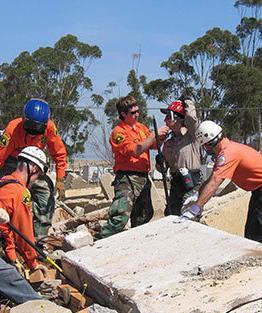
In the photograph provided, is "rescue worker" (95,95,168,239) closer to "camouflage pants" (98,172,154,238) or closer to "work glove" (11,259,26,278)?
"camouflage pants" (98,172,154,238)

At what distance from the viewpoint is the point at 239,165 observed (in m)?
5.47

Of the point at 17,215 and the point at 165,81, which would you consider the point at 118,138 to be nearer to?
the point at 17,215

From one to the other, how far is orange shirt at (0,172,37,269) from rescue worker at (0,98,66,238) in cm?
162

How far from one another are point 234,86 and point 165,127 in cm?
2510

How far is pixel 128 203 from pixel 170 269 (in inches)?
84.4

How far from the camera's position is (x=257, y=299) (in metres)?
3.73

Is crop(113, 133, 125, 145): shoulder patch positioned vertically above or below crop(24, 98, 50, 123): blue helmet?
below

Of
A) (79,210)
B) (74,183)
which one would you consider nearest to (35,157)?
(79,210)

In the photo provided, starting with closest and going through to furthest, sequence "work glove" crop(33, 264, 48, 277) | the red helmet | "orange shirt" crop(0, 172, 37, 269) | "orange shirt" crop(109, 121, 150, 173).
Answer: "orange shirt" crop(0, 172, 37, 269)
"work glove" crop(33, 264, 48, 277)
the red helmet
"orange shirt" crop(109, 121, 150, 173)

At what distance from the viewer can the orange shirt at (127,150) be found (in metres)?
6.55

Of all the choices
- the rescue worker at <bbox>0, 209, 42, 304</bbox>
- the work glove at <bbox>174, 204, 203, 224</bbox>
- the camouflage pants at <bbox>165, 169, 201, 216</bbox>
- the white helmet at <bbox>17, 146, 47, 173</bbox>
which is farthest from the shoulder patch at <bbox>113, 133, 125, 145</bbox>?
the rescue worker at <bbox>0, 209, 42, 304</bbox>

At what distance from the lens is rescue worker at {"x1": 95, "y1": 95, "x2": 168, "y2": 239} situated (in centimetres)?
648

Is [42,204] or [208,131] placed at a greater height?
[208,131]

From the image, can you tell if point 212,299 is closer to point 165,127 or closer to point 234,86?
point 165,127
